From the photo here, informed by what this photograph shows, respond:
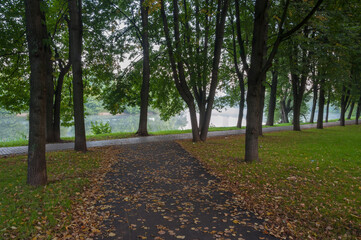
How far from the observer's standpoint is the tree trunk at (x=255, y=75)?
7.42 m

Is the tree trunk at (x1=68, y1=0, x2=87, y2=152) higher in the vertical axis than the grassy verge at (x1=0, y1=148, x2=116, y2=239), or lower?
higher

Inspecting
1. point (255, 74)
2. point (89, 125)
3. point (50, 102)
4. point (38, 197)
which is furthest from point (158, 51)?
point (89, 125)

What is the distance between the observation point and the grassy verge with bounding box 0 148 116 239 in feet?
12.6

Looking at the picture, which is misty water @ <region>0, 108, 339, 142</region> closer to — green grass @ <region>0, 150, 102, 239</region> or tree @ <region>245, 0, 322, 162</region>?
green grass @ <region>0, 150, 102, 239</region>

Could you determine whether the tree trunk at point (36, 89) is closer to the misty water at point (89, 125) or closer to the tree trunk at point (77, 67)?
the tree trunk at point (77, 67)

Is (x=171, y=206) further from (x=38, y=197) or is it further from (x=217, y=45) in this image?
(x=217, y=45)

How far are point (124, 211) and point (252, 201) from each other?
2706mm

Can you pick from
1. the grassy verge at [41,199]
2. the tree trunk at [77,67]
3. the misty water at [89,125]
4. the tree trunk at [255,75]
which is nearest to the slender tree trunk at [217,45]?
the tree trunk at [255,75]

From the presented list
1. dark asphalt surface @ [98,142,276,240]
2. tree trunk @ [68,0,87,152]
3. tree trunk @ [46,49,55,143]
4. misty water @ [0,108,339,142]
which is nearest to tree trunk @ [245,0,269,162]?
dark asphalt surface @ [98,142,276,240]

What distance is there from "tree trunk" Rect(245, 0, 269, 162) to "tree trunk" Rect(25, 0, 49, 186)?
594cm

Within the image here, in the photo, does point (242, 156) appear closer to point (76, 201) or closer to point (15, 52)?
point (76, 201)

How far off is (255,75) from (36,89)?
243 inches

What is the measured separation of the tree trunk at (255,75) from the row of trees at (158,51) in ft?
0.10

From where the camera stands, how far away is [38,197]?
195 inches
